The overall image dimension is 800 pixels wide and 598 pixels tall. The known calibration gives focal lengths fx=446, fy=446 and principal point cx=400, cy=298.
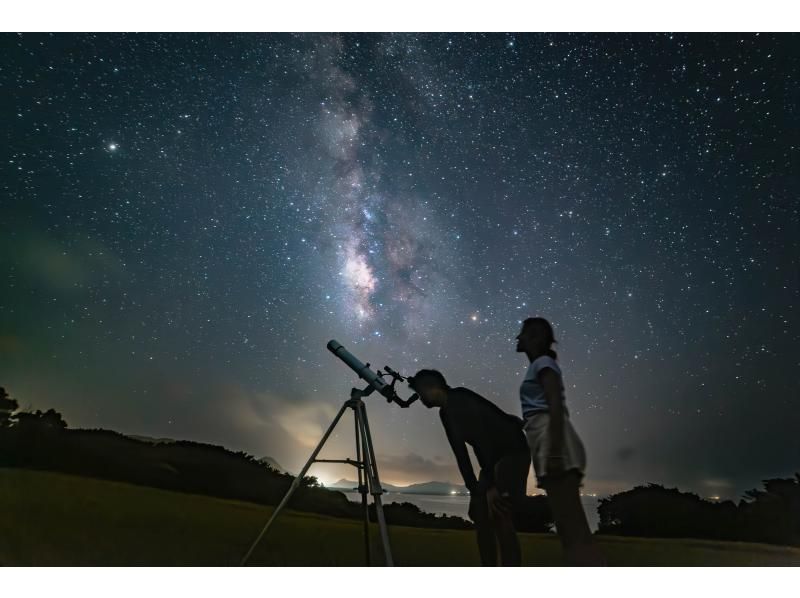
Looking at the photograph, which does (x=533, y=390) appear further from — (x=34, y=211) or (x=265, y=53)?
(x=34, y=211)

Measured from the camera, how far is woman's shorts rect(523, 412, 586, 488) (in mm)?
1527

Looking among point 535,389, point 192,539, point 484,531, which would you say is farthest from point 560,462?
point 192,539

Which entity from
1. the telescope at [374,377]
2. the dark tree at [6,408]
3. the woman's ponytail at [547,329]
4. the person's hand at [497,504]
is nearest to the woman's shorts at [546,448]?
the woman's ponytail at [547,329]

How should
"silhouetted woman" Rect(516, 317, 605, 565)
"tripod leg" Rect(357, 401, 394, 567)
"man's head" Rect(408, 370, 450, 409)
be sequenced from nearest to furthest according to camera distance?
"silhouetted woman" Rect(516, 317, 605, 565)
"tripod leg" Rect(357, 401, 394, 567)
"man's head" Rect(408, 370, 450, 409)

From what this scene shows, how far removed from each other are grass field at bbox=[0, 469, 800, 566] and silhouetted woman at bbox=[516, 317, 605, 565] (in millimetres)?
1368

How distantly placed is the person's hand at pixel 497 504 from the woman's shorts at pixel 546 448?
1.20 ft

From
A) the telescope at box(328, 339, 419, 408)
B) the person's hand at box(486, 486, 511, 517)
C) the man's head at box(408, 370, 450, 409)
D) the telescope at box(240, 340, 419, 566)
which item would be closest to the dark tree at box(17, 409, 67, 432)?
the telescope at box(240, 340, 419, 566)

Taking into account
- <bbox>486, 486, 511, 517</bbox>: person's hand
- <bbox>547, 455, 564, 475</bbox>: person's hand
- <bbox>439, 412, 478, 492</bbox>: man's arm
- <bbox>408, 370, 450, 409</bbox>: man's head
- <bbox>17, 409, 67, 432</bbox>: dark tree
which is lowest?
<bbox>486, 486, 511, 517</bbox>: person's hand

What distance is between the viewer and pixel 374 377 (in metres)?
2.32

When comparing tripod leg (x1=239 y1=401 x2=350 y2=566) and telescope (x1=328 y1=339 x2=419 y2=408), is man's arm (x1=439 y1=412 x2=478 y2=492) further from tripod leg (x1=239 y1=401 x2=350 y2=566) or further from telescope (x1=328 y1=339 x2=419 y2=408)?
tripod leg (x1=239 y1=401 x2=350 y2=566)
